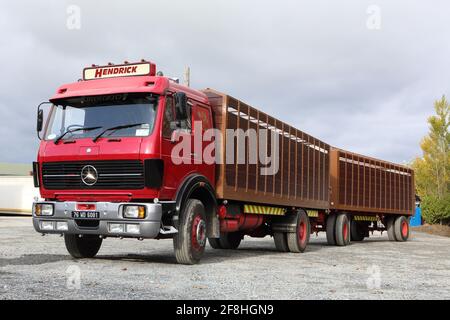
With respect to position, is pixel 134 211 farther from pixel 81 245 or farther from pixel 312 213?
pixel 312 213

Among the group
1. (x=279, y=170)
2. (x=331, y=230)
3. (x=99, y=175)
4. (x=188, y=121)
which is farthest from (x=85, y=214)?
(x=331, y=230)

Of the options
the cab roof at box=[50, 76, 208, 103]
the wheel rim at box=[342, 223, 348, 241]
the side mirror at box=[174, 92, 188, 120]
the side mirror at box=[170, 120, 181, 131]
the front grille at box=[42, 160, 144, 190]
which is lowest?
the wheel rim at box=[342, 223, 348, 241]

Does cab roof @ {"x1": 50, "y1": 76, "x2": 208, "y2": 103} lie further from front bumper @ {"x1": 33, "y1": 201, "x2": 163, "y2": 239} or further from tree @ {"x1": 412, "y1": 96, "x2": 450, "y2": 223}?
tree @ {"x1": 412, "y1": 96, "x2": 450, "y2": 223}

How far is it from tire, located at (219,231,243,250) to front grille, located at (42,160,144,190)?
6213 millimetres

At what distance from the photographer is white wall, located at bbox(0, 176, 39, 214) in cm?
4306

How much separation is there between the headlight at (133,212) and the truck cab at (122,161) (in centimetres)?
2

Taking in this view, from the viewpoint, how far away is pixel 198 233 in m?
9.58

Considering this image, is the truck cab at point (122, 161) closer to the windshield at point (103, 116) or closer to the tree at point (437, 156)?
the windshield at point (103, 116)

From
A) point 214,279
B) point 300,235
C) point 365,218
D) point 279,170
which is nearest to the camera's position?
point 214,279

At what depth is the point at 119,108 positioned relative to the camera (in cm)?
905

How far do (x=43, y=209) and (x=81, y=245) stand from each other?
4.83 feet

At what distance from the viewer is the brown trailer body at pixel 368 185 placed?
1825 cm

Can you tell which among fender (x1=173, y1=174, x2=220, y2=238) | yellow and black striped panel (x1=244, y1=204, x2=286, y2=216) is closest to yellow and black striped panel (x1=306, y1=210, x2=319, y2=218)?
yellow and black striped panel (x1=244, y1=204, x2=286, y2=216)
